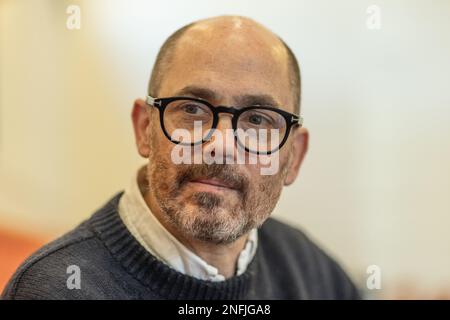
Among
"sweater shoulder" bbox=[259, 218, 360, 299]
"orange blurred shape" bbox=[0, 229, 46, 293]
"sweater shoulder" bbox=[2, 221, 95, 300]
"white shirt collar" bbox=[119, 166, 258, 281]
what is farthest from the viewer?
"sweater shoulder" bbox=[259, 218, 360, 299]

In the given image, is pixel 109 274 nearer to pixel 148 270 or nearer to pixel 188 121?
pixel 148 270

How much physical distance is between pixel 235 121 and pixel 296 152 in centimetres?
23

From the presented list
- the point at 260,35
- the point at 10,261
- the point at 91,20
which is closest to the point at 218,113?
the point at 260,35

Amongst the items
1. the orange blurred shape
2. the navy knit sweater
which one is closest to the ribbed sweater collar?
the navy knit sweater

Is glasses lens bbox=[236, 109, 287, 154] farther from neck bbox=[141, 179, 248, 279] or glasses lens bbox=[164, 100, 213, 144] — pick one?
neck bbox=[141, 179, 248, 279]

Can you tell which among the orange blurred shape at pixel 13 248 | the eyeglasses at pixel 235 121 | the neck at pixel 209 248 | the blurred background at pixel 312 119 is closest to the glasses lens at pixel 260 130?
the eyeglasses at pixel 235 121

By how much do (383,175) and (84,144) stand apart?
813 millimetres

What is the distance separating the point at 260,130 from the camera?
0.89m

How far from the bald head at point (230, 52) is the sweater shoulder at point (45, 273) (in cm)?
33

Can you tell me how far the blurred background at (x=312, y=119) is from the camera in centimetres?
113

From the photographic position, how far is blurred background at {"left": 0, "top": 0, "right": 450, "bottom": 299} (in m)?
1.13

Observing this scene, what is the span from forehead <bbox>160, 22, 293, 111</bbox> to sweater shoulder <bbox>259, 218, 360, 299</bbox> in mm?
442

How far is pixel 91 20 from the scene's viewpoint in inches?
43.9

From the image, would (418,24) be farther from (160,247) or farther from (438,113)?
(160,247)
